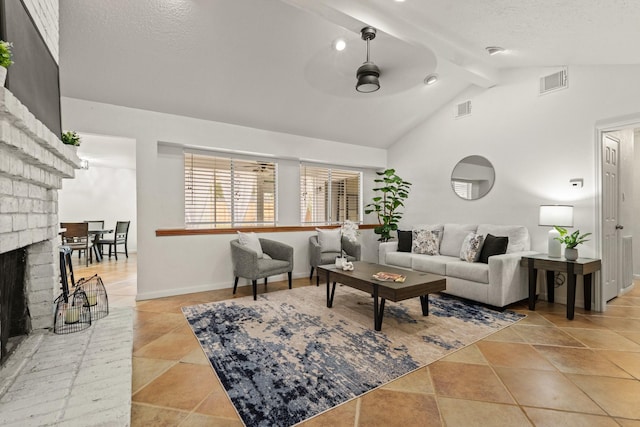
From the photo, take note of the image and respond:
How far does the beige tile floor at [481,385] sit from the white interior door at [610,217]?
0.85 m

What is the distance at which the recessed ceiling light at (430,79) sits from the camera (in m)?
4.25

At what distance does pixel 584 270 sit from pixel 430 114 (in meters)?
3.32

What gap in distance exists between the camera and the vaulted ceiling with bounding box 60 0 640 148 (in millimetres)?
2629

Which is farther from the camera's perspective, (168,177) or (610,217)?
(168,177)

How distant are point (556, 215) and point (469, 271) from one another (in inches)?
A: 46.3

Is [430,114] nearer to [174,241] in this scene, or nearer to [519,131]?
[519,131]

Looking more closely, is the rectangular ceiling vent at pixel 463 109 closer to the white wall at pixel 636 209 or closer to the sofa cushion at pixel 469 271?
the sofa cushion at pixel 469 271

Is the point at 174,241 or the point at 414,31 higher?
the point at 414,31

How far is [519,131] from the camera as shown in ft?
13.7

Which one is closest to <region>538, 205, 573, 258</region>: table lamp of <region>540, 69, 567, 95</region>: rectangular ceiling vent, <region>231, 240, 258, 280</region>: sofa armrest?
<region>540, 69, 567, 95</region>: rectangular ceiling vent

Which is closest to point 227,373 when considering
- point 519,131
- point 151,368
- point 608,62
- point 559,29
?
point 151,368

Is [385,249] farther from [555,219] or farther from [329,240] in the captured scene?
[555,219]

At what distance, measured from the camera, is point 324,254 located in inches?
191

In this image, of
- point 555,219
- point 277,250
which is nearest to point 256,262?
point 277,250
